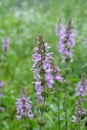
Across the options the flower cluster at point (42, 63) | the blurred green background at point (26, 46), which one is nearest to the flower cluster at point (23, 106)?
the flower cluster at point (42, 63)

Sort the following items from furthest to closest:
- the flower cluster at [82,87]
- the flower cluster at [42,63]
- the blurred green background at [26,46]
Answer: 1. the blurred green background at [26,46]
2. the flower cluster at [82,87]
3. the flower cluster at [42,63]

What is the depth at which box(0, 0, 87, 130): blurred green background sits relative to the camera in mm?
5219

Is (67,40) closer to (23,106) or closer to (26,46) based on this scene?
(23,106)

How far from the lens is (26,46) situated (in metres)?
8.49

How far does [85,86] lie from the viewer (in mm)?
3621

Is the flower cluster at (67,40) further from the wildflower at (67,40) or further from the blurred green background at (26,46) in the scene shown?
the blurred green background at (26,46)

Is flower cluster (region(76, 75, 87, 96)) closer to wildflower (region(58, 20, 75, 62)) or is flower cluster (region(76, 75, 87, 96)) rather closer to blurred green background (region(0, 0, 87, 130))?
blurred green background (region(0, 0, 87, 130))

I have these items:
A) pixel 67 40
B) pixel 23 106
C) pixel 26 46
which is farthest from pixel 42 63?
pixel 26 46

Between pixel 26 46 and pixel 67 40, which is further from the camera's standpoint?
pixel 26 46

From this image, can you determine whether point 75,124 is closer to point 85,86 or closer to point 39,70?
point 85,86

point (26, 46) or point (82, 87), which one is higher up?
point (26, 46)

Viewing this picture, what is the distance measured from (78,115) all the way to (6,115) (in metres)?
1.80

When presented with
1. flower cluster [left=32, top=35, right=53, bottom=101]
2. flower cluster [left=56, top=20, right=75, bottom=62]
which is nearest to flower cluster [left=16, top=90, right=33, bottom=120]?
flower cluster [left=32, top=35, right=53, bottom=101]

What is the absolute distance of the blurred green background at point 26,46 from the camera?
205 inches
